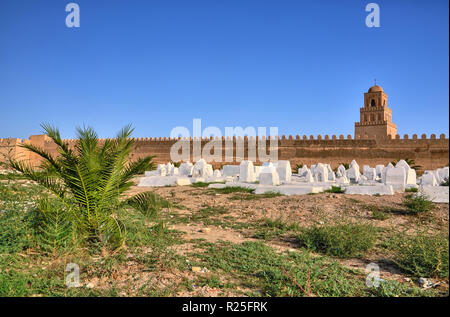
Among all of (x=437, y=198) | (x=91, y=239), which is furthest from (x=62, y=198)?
(x=437, y=198)

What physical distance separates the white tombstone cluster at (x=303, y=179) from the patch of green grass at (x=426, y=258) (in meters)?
4.38

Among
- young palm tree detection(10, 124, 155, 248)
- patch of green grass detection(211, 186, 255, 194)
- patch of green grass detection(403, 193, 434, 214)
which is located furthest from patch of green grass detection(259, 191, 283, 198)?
young palm tree detection(10, 124, 155, 248)

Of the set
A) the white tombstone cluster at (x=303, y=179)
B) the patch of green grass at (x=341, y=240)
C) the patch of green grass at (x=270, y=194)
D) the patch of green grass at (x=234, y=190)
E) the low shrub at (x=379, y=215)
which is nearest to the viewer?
the patch of green grass at (x=341, y=240)

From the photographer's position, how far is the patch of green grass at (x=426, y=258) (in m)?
2.57

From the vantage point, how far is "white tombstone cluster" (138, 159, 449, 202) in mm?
7898

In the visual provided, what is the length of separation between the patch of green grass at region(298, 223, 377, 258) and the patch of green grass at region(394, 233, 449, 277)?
43cm

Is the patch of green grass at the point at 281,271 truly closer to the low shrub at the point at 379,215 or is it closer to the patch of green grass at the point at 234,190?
→ the low shrub at the point at 379,215

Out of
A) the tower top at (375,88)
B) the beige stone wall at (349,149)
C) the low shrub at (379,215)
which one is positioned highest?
the tower top at (375,88)

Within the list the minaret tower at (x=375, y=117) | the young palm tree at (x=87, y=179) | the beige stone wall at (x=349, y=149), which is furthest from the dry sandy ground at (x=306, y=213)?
the minaret tower at (x=375, y=117)

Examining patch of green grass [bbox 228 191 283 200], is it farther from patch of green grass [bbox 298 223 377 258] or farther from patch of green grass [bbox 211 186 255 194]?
patch of green grass [bbox 298 223 377 258]

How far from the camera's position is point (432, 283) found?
2.52m
